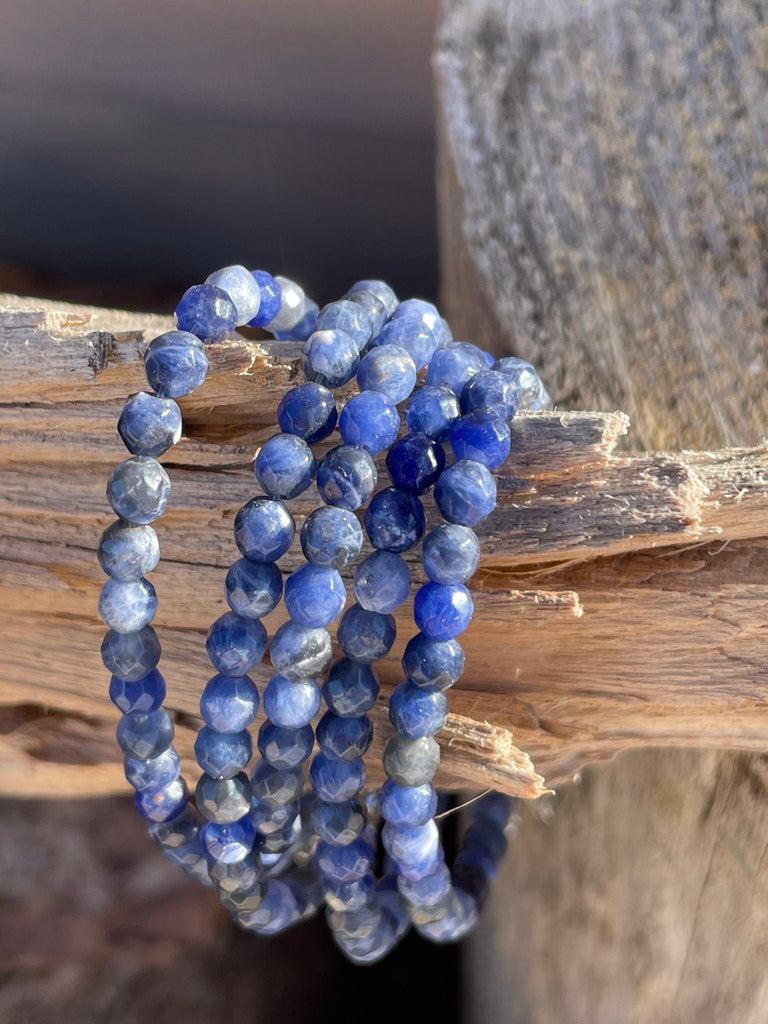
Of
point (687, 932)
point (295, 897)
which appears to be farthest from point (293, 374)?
point (687, 932)

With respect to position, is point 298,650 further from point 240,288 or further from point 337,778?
point 240,288

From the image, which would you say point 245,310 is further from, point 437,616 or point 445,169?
point 445,169

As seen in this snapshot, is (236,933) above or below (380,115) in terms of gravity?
below

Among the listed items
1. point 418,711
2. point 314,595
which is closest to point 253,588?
point 314,595

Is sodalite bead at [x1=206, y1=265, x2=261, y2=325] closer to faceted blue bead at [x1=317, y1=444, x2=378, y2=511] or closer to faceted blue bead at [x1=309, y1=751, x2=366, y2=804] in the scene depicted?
faceted blue bead at [x1=317, y1=444, x2=378, y2=511]

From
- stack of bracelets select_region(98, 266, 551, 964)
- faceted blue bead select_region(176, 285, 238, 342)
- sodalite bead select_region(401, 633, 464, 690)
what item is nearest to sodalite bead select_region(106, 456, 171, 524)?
stack of bracelets select_region(98, 266, 551, 964)
